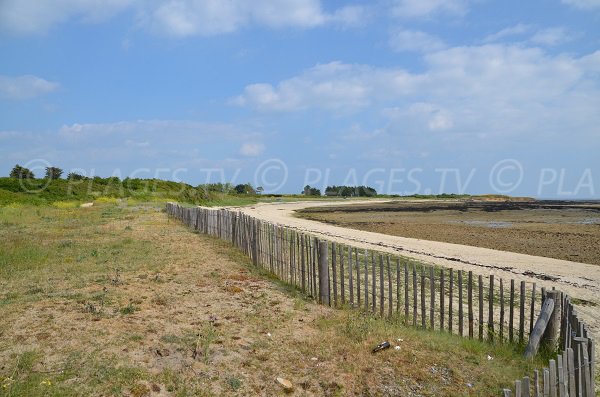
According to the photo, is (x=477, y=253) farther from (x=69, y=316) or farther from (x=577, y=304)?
(x=69, y=316)

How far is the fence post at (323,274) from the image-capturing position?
806 centimetres

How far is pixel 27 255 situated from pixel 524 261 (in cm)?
1590

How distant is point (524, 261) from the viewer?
15.6 meters

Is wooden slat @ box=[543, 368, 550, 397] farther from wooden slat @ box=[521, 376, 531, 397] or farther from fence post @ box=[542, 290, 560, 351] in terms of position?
fence post @ box=[542, 290, 560, 351]

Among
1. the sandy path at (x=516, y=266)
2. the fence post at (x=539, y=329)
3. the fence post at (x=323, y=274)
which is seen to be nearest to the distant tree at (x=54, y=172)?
the sandy path at (x=516, y=266)

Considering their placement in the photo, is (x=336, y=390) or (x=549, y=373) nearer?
(x=549, y=373)

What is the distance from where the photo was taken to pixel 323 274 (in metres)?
8.09

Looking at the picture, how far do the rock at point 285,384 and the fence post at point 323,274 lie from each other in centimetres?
318

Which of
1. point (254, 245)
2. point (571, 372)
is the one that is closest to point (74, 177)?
point (254, 245)

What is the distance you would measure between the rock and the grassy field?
0.26 ft

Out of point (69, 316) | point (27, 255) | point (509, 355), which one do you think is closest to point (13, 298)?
point (69, 316)

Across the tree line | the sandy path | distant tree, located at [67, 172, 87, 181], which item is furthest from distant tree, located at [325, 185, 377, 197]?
the sandy path

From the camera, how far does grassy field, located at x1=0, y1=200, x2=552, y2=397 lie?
479cm

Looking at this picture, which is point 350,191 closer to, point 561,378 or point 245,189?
point 245,189
